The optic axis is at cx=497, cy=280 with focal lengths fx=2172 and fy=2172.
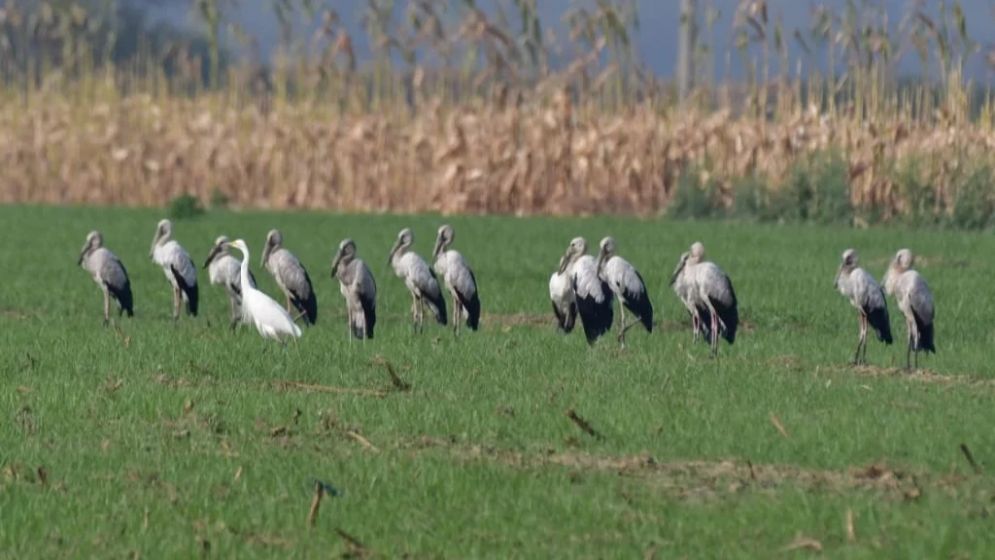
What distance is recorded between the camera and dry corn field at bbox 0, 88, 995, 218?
3136cm

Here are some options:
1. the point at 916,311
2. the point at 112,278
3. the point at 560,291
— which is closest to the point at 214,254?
the point at 112,278

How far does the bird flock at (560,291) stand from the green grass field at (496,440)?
9.6 inches

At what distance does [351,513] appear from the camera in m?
9.02

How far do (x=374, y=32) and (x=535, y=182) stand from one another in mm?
5796

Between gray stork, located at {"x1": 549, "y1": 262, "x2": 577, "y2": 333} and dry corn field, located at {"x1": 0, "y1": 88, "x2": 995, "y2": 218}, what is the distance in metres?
13.7

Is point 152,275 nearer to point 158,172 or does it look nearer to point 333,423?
point 333,423

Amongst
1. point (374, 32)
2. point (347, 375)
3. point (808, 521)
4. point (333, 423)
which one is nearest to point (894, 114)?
point (374, 32)

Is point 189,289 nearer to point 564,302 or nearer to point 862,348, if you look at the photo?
point 564,302

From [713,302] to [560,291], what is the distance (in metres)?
1.79

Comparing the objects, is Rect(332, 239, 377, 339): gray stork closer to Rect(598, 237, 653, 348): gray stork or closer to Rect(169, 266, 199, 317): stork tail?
Rect(598, 237, 653, 348): gray stork

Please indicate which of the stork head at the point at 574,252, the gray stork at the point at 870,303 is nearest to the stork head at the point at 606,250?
the stork head at the point at 574,252

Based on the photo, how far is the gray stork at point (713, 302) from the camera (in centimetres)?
1509

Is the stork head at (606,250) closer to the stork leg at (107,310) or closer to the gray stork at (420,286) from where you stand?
the gray stork at (420,286)

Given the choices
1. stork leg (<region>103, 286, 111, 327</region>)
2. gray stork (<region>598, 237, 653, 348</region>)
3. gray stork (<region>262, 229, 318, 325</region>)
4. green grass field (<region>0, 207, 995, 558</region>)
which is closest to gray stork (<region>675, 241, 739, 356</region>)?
green grass field (<region>0, 207, 995, 558</region>)
